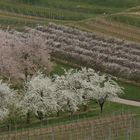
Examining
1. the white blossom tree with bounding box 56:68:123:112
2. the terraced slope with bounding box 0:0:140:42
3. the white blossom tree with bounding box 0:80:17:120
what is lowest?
the terraced slope with bounding box 0:0:140:42

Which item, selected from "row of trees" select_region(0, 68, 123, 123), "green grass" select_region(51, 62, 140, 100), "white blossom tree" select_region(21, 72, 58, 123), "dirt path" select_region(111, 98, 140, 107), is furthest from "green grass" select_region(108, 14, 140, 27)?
"white blossom tree" select_region(21, 72, 58, 123)

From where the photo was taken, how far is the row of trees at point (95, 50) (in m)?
96.0

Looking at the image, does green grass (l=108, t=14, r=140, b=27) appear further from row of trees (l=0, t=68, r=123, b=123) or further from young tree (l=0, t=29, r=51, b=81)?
row of trees (l=0, t=68, r=123, b=123)

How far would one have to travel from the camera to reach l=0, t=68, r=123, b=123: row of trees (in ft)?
241

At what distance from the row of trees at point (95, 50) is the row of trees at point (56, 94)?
10.3 meters

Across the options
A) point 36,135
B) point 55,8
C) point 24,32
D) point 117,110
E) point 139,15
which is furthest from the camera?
point 55,8

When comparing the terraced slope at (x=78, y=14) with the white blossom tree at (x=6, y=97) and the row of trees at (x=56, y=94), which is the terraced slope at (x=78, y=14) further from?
the white blossom tree at (x=6, y=97)

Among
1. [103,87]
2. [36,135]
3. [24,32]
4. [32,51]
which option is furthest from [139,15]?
[36,135]

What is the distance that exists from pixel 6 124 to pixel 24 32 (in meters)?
45.0

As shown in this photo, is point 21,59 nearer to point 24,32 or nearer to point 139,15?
point 24,32

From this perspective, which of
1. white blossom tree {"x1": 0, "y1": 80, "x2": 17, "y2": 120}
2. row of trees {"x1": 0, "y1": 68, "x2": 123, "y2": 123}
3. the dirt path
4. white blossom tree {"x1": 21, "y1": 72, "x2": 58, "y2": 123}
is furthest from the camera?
the dirt path

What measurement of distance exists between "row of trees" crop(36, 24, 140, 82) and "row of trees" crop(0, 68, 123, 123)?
10332 millimetres

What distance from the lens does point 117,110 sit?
7925cm

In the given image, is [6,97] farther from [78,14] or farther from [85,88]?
[78,14]
